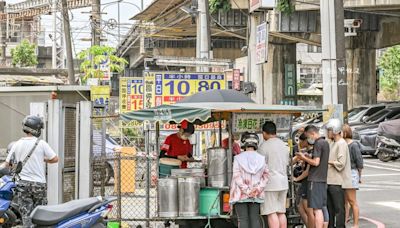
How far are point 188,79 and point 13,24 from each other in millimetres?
73282

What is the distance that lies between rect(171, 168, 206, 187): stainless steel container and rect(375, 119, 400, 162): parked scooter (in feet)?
57.8

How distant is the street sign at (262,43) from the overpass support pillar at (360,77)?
23249mm

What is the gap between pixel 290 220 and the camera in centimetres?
1061

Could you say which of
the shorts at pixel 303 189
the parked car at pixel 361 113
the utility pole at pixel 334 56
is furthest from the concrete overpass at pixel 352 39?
the shorts at pixel 303 189

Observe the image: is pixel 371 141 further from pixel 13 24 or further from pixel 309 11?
pixel 13 24

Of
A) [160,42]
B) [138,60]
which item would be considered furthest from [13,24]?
[160,42]

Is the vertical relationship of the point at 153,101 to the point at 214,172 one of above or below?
above

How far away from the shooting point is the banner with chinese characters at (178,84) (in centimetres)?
1819

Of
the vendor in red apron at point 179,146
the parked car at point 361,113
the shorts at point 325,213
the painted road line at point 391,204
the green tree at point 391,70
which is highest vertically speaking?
the green tree at point 391,70

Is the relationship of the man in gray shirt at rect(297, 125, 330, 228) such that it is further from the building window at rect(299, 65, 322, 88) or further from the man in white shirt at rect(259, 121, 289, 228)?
the building window at rect(299, 65, 322, 88)

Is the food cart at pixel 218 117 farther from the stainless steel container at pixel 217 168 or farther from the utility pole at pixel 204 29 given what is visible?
the utility pole at pixel 204 29

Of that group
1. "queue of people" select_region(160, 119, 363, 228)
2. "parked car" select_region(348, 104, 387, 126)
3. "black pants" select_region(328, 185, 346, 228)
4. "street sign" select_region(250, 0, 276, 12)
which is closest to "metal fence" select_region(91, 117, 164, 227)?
"queue of people" select_region(160, 119, 363, 228)

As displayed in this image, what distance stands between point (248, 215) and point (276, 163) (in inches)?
32.4

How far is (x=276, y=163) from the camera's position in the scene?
974cm
